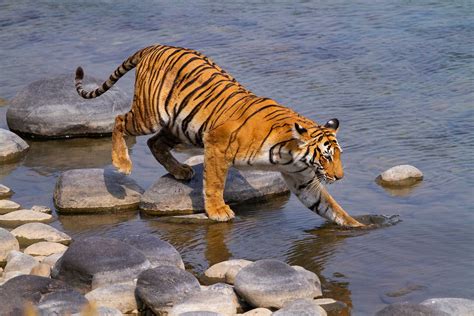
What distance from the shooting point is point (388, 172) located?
10.2 m

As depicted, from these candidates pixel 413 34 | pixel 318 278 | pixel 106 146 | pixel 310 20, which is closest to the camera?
pixel 318 278

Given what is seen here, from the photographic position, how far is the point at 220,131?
364 inches

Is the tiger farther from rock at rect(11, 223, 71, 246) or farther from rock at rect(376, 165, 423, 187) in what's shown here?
rock at rect(11, 223, 71, 246)

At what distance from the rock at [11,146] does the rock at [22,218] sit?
2.04 meters

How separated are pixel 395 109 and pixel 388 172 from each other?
2.67 m

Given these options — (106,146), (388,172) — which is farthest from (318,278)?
(106,146)

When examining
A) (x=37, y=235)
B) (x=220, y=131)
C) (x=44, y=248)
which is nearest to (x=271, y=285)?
(x=44, y=248)

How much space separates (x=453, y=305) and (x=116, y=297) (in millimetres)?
2191

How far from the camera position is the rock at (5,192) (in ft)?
33.9

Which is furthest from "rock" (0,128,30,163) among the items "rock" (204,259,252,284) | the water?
"rock" (204,259,252,284)

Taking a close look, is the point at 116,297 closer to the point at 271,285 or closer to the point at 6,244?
the point at 271,285

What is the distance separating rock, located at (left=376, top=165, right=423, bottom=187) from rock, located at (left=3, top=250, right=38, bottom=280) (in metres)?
3.56

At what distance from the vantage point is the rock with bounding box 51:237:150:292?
7570 millimetres

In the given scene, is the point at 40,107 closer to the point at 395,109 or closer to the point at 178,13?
the point at 395,109
